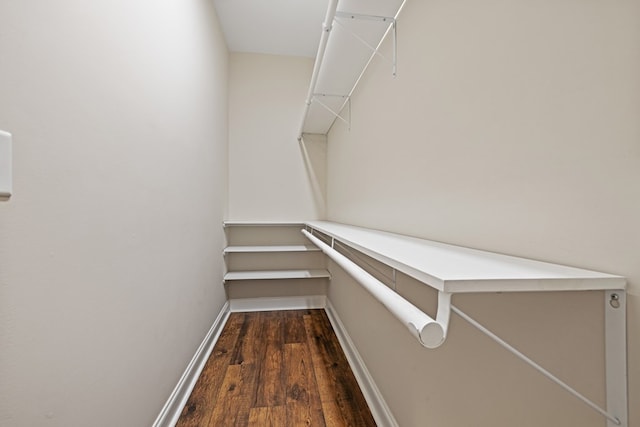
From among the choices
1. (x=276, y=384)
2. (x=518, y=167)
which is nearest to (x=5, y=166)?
(x=518, y=167)

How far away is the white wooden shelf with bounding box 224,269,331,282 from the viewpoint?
2.50 metres

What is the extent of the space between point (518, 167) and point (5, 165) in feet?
3.25

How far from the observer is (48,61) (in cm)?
59

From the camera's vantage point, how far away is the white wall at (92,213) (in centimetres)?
54

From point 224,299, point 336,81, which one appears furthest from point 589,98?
point 224,299

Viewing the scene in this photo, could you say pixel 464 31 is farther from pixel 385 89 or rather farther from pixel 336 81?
pixel 336 81

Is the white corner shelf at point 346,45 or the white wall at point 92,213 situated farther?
the white corner shelf at point 346,45

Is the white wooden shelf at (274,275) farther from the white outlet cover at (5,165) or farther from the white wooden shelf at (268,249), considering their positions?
the white outlet cover at (5,165)

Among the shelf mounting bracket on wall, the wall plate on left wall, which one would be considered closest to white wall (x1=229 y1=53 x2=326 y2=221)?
the wall plate on left wall

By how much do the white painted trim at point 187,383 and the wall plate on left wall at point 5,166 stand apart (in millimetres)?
1034

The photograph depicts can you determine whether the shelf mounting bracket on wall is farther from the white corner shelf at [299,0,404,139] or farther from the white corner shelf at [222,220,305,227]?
the white corner shelf at [222,220,305,227]

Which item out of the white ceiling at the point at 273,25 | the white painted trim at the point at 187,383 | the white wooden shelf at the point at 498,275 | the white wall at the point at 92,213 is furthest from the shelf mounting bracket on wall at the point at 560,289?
the white ceiling at the point at 273,25

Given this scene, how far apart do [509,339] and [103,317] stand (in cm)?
101

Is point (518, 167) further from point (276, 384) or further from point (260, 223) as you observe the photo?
point (260, 223)
